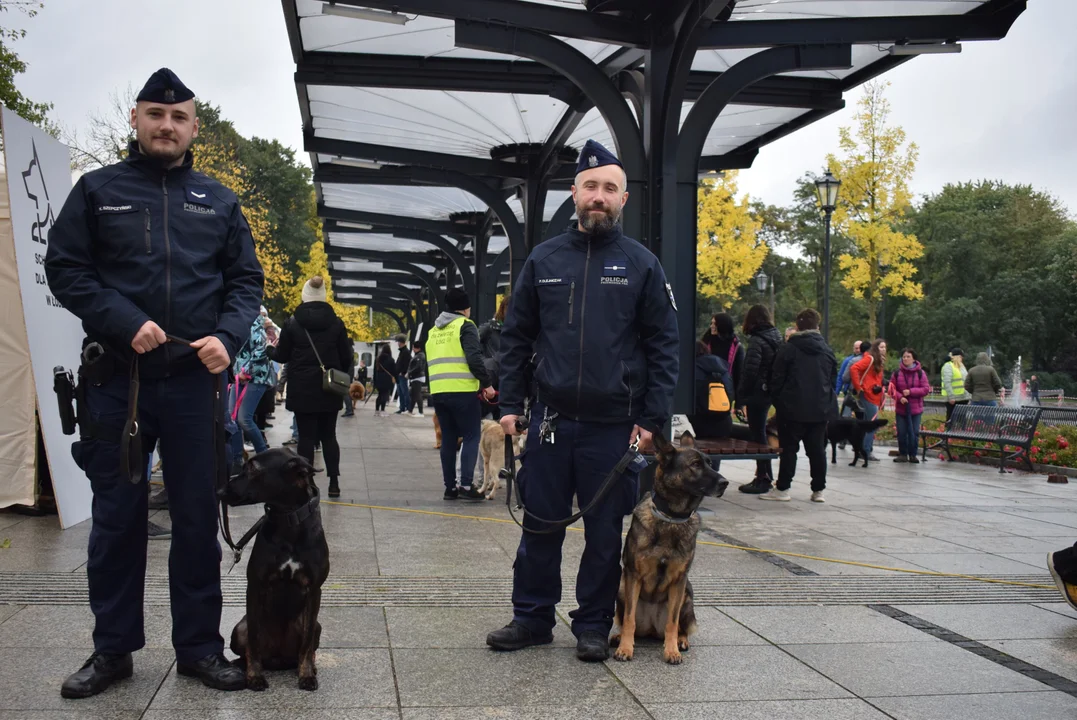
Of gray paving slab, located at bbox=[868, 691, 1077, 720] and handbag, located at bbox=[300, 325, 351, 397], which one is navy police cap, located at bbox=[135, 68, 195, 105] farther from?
handbag, located at bbox=[300, 325, 351, 397]

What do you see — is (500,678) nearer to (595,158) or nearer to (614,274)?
(614,274)

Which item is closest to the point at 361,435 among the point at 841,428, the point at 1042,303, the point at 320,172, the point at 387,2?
the point at 320,172

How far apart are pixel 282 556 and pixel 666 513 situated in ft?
5.43

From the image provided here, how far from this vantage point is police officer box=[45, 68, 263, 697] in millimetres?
4027

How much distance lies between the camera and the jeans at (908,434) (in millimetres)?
16734

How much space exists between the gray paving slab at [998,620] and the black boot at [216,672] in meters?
3.57

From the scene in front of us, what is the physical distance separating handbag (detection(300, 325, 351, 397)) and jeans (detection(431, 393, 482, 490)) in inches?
36.7

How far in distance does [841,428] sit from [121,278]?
13.2m

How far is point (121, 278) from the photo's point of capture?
13.4ft

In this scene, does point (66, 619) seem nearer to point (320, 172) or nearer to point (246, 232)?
point (246, 232)

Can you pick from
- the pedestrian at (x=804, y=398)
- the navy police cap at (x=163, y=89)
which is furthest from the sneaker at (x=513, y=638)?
the pedestrian at (x=804, y=398)

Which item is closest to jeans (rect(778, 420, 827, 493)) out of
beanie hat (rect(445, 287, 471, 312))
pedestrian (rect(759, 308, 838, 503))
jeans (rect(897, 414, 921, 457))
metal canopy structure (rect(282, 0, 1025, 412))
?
pedestrian (rect(759, 308, 838, 503))

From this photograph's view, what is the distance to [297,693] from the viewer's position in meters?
4.07

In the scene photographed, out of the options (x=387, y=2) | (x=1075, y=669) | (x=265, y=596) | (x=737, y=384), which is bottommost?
(x=1075, y=669)
